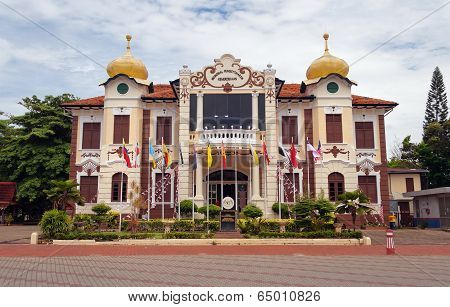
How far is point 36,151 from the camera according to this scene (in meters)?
31.8

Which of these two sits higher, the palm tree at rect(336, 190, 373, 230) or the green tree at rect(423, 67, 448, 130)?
the green tree at rect(423, 67, 448, 130)

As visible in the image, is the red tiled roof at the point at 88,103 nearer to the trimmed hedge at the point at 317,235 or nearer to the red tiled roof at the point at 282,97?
the red tiled roof at the point at 282,97

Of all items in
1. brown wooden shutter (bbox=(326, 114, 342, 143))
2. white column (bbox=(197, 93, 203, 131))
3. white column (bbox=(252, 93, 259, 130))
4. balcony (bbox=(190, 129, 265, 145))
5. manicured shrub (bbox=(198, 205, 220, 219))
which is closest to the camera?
manicured shrub (bbox=(198, 205, 220, 219))

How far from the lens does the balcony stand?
1000 inches

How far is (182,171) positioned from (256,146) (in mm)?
4946

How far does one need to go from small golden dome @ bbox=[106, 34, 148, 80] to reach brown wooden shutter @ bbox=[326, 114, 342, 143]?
13.1 meters

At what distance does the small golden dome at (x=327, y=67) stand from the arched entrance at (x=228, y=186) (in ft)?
28.5

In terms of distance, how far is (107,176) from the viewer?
2745 cm

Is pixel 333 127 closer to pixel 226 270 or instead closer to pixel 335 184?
pixel 335 184

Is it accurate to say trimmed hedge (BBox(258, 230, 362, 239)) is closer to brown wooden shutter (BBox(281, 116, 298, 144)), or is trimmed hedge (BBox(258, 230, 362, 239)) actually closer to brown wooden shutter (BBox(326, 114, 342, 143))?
brown wooden shutter (BBox(326, 114, 342, 143))

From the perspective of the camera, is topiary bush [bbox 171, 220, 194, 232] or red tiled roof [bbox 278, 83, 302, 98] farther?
red tiled roof [bbox 278, 83, 302, 98]

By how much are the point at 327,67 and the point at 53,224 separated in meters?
19.7

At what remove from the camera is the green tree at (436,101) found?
51.4m

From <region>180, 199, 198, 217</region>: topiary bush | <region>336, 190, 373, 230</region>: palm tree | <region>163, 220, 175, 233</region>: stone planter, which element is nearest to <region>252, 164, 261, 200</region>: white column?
<region>180, 199, 198, 217</region>: topiary bush
